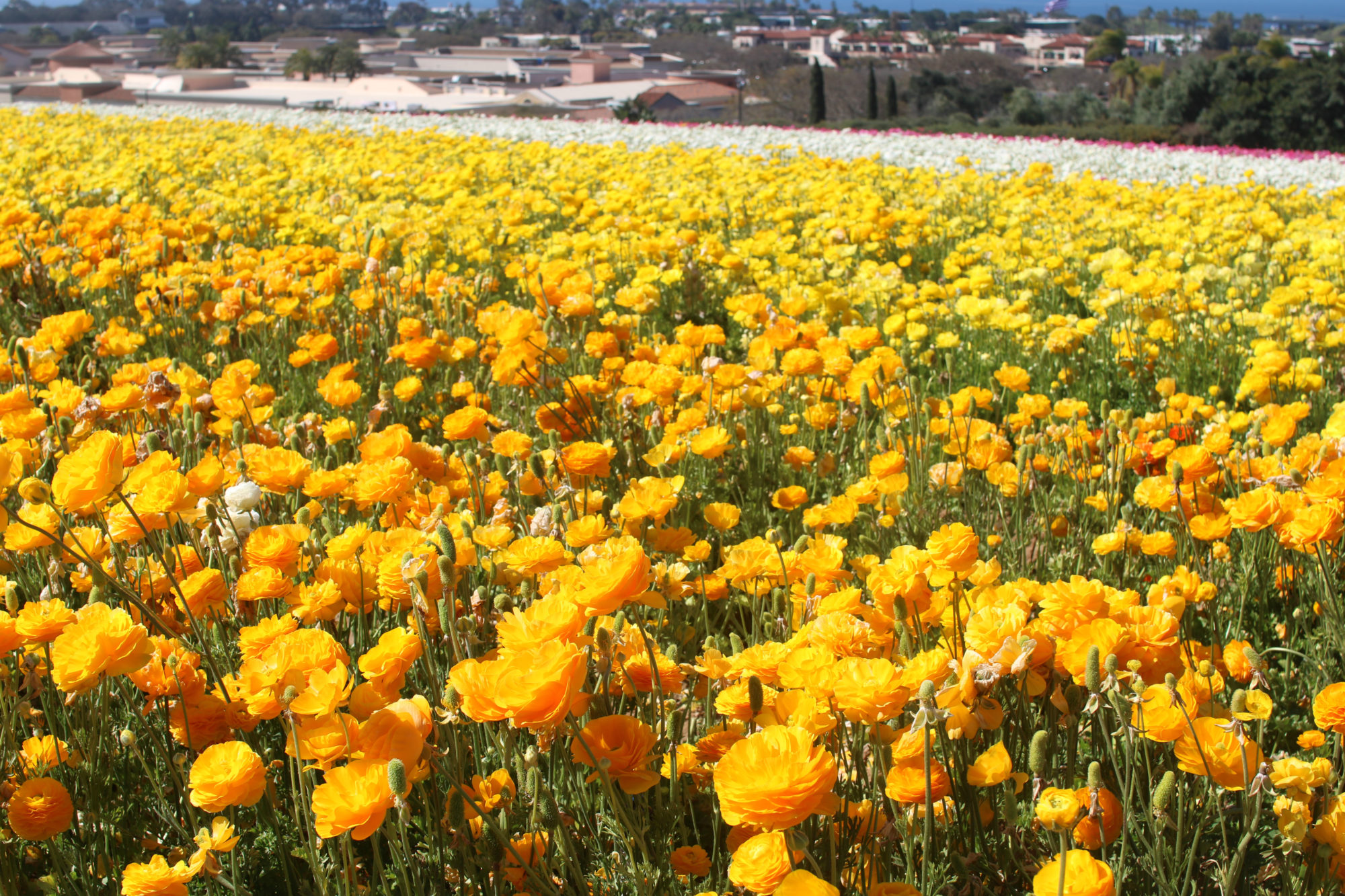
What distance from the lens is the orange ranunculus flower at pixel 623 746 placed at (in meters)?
1.41

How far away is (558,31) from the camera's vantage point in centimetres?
14538

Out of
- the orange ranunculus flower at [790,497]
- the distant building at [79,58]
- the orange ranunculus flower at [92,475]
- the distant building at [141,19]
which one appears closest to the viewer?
the orange ranunculus flower at [92,475]

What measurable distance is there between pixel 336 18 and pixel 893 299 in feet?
588

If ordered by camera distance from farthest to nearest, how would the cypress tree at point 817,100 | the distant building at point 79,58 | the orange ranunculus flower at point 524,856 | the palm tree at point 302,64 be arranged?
the palm tree at point 302,64
the distant building at point 79,58
the cypress tree at point 817,100
the orange ranunculus flower at point 524,856

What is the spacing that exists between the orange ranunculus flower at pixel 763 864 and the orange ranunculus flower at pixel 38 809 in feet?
3.26

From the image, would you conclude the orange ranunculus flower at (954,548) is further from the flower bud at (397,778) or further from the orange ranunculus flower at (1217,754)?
the flower bud at (397,778)

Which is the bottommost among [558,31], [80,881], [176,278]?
[80,881]

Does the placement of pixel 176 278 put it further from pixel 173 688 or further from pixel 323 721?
pixel 323 721

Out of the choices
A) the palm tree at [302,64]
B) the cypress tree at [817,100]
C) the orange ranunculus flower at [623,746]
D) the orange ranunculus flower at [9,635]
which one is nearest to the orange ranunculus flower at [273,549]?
the orange ranunculus flower at [9,635]

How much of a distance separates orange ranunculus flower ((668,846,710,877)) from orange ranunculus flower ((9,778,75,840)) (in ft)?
2.88

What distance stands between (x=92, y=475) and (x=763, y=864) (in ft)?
3.87

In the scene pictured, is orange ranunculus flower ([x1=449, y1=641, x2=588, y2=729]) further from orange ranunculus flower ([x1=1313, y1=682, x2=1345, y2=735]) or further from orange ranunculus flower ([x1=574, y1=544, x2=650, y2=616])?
orange ranunculus flower ([x1=1313, y1=682, x2=1345, y2=735])

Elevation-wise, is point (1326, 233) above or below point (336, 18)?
below

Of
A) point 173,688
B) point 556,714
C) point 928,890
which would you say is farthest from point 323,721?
point 928,890
